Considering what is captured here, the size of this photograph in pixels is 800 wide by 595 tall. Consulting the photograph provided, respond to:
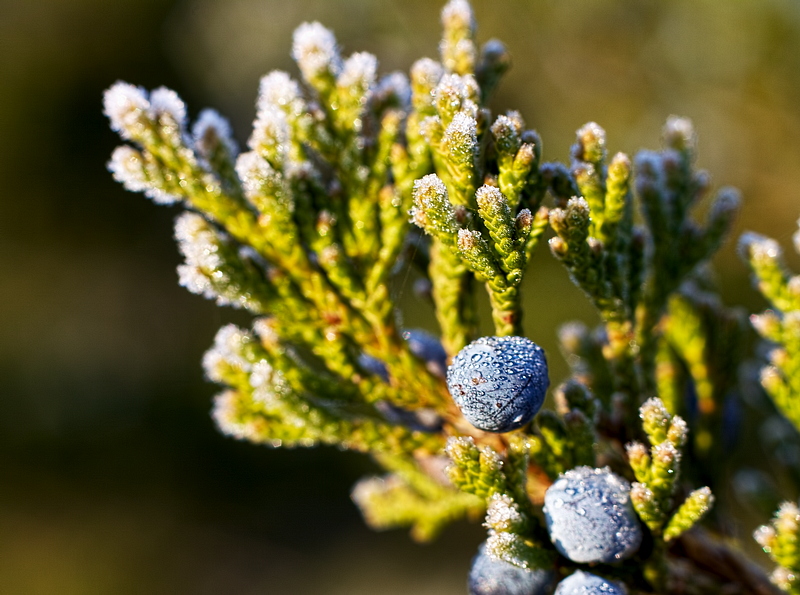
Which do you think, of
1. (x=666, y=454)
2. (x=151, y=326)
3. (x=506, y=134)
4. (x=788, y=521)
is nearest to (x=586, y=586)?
(x=666, y=454)

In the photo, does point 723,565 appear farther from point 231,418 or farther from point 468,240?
point 231,418

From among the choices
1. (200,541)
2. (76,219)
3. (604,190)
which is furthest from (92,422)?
(604,190)

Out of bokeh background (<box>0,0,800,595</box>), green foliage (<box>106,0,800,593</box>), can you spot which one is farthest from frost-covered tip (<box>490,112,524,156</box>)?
bokeh background (<box>0,0,800,595</box>)

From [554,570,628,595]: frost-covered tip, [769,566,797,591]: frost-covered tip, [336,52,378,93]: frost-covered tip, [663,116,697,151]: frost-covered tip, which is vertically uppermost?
[663,116,697,151]: frost-covered tip

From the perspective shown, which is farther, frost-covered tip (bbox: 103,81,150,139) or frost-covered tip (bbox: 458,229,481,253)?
frost-covered tip (bbox: 103,81,150,139)

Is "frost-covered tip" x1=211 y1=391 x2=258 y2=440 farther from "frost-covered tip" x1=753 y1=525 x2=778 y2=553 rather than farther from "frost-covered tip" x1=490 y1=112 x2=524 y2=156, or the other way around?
"frost-covered tip" x1=753 y1=525 x2=778 y2=553
